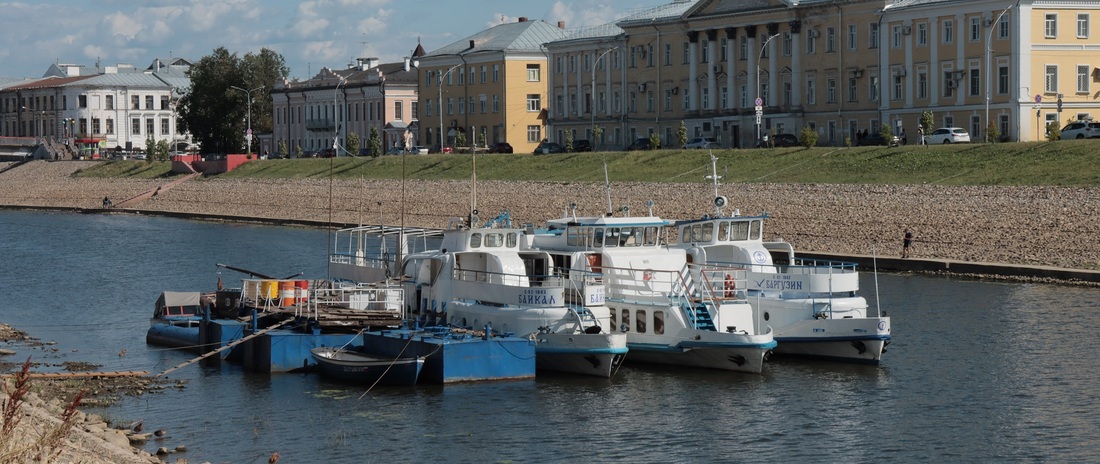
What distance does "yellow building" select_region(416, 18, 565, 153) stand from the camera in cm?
12425

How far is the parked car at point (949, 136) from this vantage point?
81875 millimetres

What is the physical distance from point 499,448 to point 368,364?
668 centimetres

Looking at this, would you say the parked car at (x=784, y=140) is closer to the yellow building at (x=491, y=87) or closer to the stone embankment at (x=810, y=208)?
the stone embankment at (x=810, y=208)

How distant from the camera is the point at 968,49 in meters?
88.1

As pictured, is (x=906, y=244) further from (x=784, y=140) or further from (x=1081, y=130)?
(x=784, y=140)

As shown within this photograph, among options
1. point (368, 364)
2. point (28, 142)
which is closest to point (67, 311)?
point (368, 364)

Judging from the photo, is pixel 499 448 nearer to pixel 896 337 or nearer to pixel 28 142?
pixel 896 337

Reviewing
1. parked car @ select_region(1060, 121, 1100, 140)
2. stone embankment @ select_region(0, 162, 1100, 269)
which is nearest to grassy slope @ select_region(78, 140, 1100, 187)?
stone embankment @ select_region(0, 162, 1100, 269)

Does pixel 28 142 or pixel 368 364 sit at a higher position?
pixel 28 142

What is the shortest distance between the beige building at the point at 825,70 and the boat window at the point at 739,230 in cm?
4171

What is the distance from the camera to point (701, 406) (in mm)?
32844

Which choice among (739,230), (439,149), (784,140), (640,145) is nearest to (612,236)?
(739,230)

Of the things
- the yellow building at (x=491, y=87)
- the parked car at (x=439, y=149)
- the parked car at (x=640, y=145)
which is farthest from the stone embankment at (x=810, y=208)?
the yellow building at (x=491, y=87)

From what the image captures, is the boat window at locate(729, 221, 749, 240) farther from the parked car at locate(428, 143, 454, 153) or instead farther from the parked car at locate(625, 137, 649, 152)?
the parked car at locate(428, 143, 454, 153)
